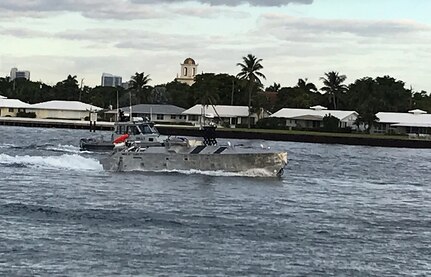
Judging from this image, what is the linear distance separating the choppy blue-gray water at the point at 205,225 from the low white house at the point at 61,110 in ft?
401

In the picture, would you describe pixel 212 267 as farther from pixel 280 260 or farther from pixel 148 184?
pixel 148 184

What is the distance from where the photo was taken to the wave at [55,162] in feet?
192

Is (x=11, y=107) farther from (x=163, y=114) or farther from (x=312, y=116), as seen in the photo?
(x=312, y=116)

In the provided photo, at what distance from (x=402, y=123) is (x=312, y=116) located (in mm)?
15668

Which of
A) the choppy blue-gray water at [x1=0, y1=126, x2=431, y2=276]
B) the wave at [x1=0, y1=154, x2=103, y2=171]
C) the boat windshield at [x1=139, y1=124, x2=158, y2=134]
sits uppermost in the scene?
the boat windshield at [x1=139, y1=124, x2=158, y2=134]

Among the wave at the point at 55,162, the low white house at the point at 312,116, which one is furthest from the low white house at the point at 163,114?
the wave at the point at 55,162

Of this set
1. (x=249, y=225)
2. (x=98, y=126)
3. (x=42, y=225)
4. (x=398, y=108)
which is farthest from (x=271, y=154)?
(x=398, y=108)

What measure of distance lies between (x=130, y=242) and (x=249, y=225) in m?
5.84

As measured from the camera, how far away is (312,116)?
5935 inches

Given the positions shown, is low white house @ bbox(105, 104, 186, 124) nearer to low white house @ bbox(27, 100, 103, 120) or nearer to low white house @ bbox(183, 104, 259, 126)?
low white house @ bbox(183, 104, 259, 126)

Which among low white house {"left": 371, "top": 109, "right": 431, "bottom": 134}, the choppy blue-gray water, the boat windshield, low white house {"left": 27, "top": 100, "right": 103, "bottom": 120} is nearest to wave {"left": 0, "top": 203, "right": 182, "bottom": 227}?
the choppy blue-gray water

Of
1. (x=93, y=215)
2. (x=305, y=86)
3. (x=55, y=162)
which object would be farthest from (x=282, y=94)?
(x=93, y=215)

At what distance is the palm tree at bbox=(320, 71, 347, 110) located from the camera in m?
164

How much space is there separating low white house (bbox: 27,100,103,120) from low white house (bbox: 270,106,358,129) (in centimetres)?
4089
